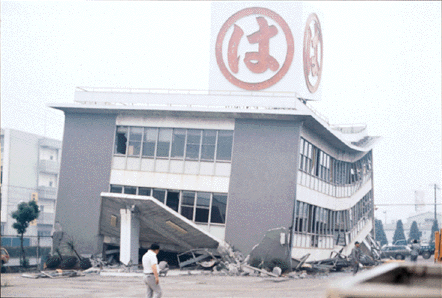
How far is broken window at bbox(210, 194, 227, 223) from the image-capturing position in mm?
28562

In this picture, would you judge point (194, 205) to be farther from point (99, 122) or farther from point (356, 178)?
point (356, 178)

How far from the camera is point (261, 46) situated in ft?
107

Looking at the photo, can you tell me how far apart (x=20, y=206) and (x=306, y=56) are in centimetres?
2260

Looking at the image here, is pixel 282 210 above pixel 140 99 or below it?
below

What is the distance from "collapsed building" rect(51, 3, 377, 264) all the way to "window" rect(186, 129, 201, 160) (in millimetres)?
57

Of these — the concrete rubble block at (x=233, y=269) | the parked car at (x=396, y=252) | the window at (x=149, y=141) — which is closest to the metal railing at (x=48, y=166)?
the parked car at (x=396, y=252)

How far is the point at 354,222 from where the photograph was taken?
147 feet

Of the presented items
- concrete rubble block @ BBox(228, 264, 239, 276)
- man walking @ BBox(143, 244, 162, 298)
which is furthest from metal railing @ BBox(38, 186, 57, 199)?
man walking @ BBox(143, 244, 162, 298)

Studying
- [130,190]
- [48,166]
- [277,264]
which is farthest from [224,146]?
[48,166]

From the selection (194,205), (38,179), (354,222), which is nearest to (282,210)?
(194,205)

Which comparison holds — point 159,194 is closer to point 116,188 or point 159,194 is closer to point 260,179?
point 116,188

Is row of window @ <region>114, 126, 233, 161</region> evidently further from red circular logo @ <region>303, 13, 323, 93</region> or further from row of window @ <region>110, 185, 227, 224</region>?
red circular logo @ <region>303, 13, 323, 93</region>

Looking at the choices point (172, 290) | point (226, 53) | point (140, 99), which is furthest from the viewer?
point (226, 53)

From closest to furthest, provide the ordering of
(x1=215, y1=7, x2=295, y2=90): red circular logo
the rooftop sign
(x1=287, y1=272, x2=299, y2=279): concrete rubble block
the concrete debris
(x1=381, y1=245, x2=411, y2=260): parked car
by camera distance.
A: the concrete debris < (x1=287, y1=272, x2=299, y2=279): concrete rubble block < the rooftop sign < (x1=215, y1=7, x2=295, y2=90): red circular logo < (x1=381, y1=245, x2=411, y2=260): parked car
